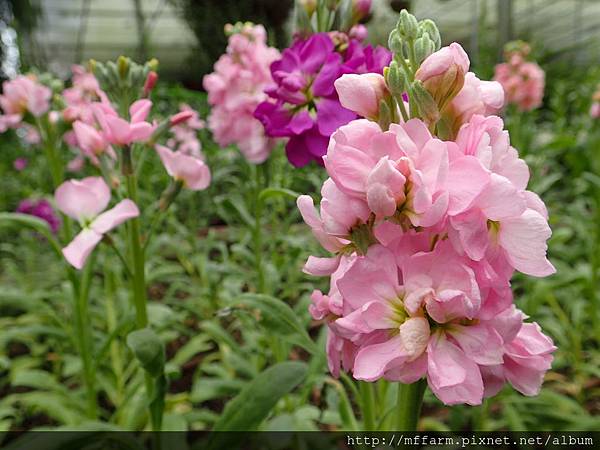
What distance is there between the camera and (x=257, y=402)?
81 cm

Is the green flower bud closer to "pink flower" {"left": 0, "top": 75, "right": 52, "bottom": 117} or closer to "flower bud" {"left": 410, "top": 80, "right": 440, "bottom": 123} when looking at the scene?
"flower bud" {"left": 410, "top": 80, "right": 440, "bottom": 123}

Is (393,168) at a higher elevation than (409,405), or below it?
higher

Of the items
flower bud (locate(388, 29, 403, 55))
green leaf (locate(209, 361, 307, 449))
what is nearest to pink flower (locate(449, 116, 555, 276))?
flower bud (locate(388, 29, 403, 55))

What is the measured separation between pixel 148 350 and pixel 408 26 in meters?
0.54

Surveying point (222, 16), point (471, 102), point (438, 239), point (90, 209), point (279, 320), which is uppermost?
point (471, 102)

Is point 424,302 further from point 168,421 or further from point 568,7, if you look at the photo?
point 568,7

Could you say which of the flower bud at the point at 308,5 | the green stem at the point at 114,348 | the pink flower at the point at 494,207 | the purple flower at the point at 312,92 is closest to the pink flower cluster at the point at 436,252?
the pink flower at the point at 494,207

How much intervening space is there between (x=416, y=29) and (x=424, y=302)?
28 cm

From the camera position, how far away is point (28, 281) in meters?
2.31

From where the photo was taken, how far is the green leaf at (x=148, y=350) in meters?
0.74

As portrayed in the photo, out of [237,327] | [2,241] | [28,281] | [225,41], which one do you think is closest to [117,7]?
[225,41]

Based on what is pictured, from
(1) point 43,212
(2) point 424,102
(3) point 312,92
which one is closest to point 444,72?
(2) point 424,102

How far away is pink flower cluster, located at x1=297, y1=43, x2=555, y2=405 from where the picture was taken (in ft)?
1.47

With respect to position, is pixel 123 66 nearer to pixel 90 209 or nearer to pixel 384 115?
pixel 90 209
